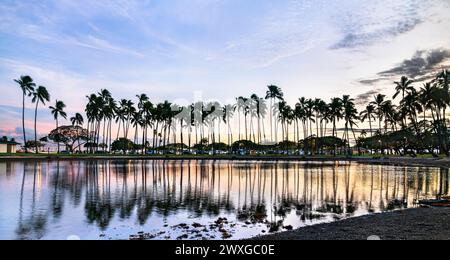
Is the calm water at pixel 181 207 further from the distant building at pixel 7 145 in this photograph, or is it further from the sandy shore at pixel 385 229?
the distant building at pixel 7 145

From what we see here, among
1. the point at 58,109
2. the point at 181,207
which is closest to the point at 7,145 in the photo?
the point at 58,109

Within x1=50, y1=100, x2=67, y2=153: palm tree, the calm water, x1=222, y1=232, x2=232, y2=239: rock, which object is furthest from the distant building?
x1=222, y1=232, x2=232, y2=239: rock

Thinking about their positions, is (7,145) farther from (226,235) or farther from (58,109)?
(226,235)

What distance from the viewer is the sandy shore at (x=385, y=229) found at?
48.2ft

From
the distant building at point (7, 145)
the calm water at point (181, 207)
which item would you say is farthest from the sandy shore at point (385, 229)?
the distant building at point (7, 145)

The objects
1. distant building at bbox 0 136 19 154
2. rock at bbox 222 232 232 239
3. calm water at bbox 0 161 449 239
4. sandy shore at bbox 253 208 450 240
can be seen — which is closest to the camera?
sandy shore at bbox 253 208 450 240

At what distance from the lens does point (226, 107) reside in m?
170

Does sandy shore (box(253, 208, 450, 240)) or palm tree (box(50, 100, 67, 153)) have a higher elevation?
palm tree (box(50, 100, 67, 153))

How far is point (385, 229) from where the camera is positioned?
1628 cm

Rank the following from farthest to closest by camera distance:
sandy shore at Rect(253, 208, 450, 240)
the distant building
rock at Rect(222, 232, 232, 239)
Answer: the distant building < rock at Rect(222, 232, 232, 239) < sandy shore at Rect(253, 208, 450, 240)

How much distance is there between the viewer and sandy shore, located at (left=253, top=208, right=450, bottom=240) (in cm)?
1470

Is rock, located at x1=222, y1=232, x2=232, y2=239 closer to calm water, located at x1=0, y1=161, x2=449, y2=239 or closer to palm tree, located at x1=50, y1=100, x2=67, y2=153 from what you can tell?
calm water, located at x1=0, y1=161, x2=449, y2=239

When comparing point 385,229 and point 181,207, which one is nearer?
point 385,229

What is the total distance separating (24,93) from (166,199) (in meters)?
100.0
